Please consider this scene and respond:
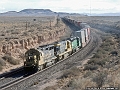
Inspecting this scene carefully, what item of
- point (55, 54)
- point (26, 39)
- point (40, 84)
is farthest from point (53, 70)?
point (26, 39)

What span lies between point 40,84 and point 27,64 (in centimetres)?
594

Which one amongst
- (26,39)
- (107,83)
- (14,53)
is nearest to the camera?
(107,83)

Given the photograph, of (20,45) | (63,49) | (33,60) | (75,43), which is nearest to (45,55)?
(33,60)

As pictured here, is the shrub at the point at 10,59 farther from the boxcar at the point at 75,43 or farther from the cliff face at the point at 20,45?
the boxcar at the point at 75,43

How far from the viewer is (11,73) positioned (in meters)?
33.3

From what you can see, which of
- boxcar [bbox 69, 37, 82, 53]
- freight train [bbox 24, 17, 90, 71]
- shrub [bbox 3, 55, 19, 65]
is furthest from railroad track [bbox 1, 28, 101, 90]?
shrub [bbox 3, 55, 19, 65]

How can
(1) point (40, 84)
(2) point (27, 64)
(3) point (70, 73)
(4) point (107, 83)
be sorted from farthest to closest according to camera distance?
(2) point (27, 64) → (3) point (70, 73) → (1) point (40, 84) → (4) point (107, 83)

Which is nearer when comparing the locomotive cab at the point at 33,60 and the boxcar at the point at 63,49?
the locomotive cab at the point at 33,60

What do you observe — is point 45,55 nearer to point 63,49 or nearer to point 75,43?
point 63,49

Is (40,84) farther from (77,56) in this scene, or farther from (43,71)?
(77,56)

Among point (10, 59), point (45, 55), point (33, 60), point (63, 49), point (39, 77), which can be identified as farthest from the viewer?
point (63, 49)

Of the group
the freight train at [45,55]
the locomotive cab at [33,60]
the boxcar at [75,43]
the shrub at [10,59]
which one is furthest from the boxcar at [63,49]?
the locomotive cab at [33,60]

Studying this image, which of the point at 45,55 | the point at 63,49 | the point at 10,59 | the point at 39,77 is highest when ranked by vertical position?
the point at 45,55

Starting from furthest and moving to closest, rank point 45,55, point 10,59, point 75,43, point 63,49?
point 75,43
point 63,49
point 10,59
point 45,55
